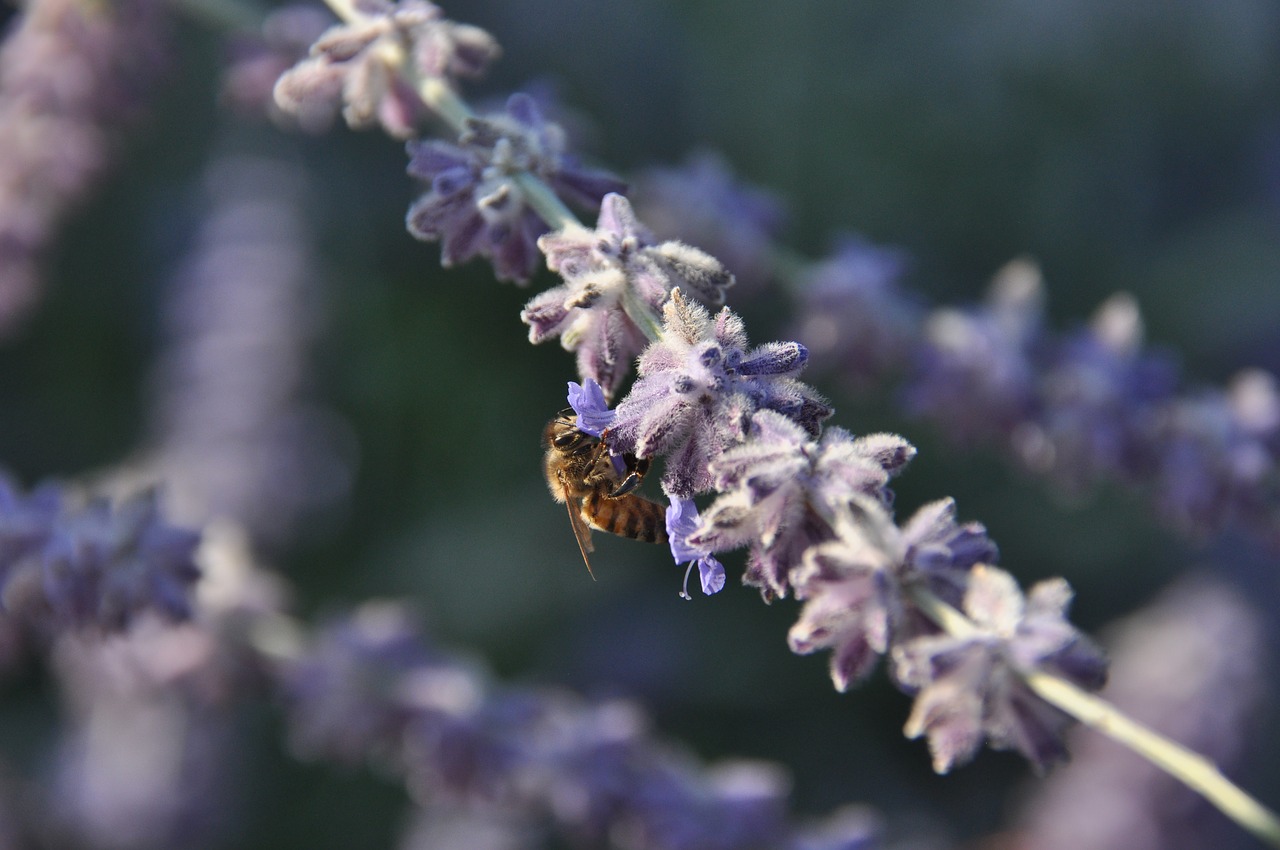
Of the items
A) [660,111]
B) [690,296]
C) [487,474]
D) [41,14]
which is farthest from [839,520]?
[660,111]

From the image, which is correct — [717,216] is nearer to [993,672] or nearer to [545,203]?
[545,203]

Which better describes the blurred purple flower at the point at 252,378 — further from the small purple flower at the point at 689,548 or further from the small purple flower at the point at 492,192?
the small purple flower at the point at 689,548

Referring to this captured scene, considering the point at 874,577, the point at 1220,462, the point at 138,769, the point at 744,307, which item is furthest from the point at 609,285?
the point at 138,769

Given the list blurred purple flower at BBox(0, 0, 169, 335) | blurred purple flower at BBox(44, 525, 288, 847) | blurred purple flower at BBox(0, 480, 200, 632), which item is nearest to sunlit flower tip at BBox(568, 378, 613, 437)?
blurred purple flower at BBox(0, 480, 200, 632)

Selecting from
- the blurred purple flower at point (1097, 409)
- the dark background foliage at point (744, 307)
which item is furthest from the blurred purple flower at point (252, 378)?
the blurred purple flower at point (1097, 409)

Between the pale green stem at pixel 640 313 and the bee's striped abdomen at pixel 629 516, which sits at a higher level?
the bee's striped abdomen at pixel 629 516

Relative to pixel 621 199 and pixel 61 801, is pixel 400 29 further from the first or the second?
pixel 61 801

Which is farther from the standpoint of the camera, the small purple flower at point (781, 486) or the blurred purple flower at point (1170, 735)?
the blurred purple flower at point (1170, 735)
